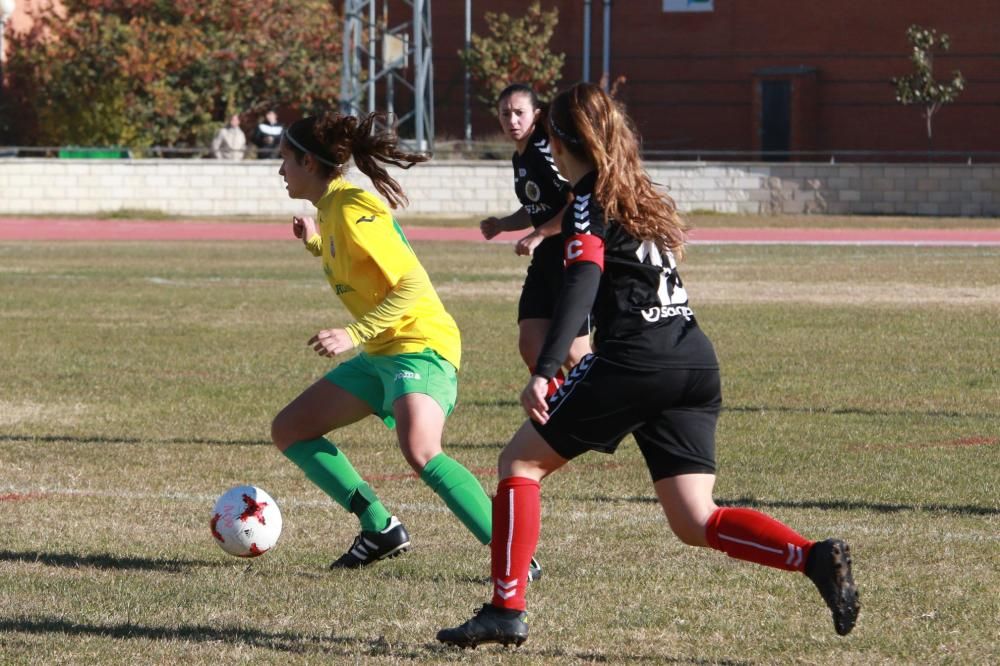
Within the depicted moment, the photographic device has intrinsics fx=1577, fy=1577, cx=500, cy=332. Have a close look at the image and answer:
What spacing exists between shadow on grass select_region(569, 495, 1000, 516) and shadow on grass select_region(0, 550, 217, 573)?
2100 mm

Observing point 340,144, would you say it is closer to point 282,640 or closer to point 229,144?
point 282,640

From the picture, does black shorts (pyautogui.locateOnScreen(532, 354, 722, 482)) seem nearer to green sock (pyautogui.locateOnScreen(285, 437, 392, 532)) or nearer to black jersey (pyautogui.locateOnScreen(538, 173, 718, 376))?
black jersey (pyautogui.locateOnScreen(538, 173, 718, 376))

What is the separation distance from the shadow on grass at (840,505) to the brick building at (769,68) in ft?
126

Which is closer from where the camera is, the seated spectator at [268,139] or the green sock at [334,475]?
the green sock at [334,475]

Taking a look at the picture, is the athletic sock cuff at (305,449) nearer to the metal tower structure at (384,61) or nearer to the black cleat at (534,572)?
the black cleat at (534,572)

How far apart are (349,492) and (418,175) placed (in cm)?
3074

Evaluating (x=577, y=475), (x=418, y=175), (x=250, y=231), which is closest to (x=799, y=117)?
(x=418, y=175)

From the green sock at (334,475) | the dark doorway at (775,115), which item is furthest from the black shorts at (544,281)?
the dark doorway at (775,115)

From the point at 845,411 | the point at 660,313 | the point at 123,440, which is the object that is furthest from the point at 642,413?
the point at 845,411

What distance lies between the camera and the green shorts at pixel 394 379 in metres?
5.90

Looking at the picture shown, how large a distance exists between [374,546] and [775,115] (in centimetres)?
4048

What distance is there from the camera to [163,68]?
3984cm

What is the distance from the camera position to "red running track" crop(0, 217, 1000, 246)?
29.3 metres

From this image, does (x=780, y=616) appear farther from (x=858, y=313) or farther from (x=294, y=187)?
(x=858, y=313)
